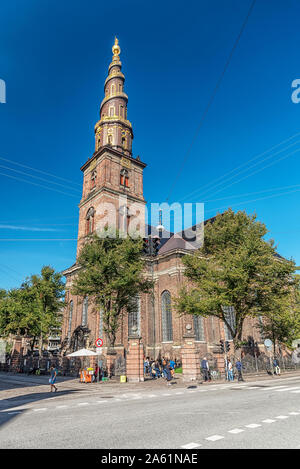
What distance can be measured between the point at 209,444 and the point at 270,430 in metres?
1.82

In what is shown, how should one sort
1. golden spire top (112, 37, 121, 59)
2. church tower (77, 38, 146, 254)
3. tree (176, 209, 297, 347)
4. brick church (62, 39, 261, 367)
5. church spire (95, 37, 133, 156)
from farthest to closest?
golden spire top (112, 37, 121, 59), church spire (95, 37, 133, 156), church tower (77, 38, 146, 254), brick church (62, 39, 261, 367), tree (176, 209, 297, 347)

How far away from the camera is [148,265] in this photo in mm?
38469

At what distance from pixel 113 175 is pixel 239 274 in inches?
918

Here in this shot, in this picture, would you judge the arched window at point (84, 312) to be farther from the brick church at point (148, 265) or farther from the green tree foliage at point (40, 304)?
the green tree foliage at point (40, 304)

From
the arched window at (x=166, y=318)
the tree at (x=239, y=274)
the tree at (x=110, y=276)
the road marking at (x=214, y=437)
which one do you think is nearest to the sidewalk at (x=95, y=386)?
the tree at (x=110, y=276)

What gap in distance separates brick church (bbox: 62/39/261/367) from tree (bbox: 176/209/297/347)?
188 inches

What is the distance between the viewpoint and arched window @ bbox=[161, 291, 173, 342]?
34469mm

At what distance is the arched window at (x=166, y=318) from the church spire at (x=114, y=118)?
20.3 metres

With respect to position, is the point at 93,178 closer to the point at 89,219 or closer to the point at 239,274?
the point at 89,219

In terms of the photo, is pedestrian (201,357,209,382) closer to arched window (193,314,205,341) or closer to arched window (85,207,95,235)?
arched window (193,314,205,341)

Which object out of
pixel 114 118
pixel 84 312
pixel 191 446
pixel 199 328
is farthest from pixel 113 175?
pixel 191 446

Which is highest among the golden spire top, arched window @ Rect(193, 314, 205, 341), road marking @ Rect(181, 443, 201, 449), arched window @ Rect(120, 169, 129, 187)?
the golden spire top

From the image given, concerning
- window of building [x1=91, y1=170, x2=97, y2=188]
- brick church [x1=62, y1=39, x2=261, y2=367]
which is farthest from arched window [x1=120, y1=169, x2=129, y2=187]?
window of building [x1=91, y1=170, x2=97, y2=188]
